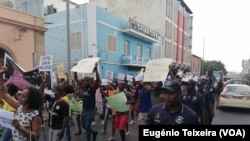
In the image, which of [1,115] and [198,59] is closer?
[1,115]

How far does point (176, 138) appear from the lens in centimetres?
289

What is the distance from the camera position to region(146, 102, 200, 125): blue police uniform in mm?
3011

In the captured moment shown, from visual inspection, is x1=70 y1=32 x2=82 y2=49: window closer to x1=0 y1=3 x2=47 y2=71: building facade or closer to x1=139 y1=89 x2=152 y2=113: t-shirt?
x1=0 y1=3 x2=47 y2=71: building facade

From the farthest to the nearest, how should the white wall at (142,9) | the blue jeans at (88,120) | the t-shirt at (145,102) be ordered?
the white wall at (142,9) → the t-shirt at (145,102) → the blue jeans at (88,120)

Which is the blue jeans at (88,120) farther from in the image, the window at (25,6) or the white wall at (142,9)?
the white wall at (142,9)

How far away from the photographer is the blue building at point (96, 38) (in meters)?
20.3

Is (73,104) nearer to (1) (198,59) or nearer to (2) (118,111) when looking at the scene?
(2) (118,111)

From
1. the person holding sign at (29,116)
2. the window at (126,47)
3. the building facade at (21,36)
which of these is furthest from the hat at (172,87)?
the window at (126,47)

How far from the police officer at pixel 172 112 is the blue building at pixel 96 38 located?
15.2m

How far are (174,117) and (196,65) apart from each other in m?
61.5

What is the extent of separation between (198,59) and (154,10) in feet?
109

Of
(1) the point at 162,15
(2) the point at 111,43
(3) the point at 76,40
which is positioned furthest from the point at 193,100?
(1) the point at 162,15

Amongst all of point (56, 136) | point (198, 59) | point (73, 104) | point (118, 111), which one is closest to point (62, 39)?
point (73, 104)

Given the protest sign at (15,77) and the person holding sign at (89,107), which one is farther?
the person holding sign at (89,107)
